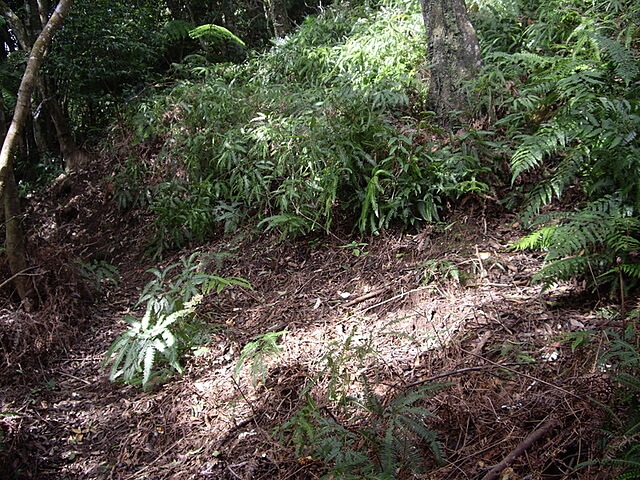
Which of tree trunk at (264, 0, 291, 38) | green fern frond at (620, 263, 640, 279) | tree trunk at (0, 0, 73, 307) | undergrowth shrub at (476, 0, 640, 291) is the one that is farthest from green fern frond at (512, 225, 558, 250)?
tree trunk at (264, 0, 291, 38)

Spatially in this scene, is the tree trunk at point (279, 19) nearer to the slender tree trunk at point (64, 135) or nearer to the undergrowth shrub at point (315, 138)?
the undergrowth shrub at point (315, 138)

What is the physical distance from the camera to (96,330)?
4.29 metres

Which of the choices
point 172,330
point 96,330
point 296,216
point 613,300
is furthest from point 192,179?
point 613,300

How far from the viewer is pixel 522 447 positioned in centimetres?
188

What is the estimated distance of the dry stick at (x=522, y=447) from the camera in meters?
1.82

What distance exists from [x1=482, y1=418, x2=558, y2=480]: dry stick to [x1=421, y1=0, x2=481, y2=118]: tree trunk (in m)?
3.52

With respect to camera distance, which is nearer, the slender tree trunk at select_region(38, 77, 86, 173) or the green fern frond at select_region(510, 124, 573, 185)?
the green fern frond at select_region(510, 124, 573, 185)

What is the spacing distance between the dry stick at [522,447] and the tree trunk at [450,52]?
3.52 meters

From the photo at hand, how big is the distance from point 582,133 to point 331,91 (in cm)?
342

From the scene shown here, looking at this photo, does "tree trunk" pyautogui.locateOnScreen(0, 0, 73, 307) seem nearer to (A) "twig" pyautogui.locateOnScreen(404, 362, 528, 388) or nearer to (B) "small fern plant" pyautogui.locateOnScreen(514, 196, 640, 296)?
(A) "twig" pyautogui.locateOnScreen(404, 362, 528, 388)

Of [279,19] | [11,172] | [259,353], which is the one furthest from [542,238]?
[279,19]

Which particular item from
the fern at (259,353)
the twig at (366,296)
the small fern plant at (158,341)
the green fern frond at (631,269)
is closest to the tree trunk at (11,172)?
the small fern plant at (158,341)

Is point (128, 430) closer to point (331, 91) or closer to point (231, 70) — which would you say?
point (331, 91)

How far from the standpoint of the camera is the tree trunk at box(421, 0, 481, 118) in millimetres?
4871
